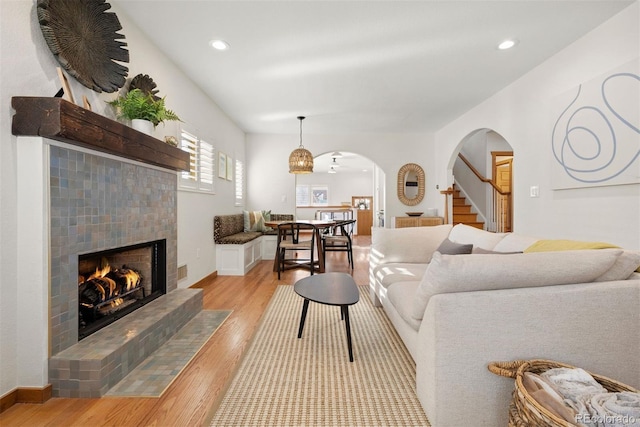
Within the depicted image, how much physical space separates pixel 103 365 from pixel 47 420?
273mm

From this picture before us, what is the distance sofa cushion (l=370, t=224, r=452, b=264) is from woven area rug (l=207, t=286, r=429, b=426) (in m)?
0.73

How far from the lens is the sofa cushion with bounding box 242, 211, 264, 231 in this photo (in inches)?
214

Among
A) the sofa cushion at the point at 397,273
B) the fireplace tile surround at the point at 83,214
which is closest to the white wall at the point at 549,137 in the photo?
the sofa cushion at the point at 397,273

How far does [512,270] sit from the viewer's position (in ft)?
4.09

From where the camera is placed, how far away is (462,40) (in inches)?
103

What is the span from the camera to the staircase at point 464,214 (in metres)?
6.21

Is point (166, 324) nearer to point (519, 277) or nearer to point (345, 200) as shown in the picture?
point (519, 277)

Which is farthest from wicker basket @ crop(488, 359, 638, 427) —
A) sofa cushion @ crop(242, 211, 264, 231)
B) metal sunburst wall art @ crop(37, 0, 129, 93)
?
sofa cushion @ crop(242, 211, 264, 231)

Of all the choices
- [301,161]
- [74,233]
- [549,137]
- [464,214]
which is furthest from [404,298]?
[464,214]

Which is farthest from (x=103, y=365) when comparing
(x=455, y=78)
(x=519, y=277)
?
(x=455, y=78)

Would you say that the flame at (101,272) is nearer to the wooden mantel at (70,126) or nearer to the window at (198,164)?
the wooden mantel at (70,126)

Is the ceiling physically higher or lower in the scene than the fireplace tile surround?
higher

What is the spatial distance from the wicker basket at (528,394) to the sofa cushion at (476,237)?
1363mm

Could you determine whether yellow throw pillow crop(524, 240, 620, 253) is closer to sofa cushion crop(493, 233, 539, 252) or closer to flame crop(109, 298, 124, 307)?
sofa cushion crop(493, 233, 539, 252)
